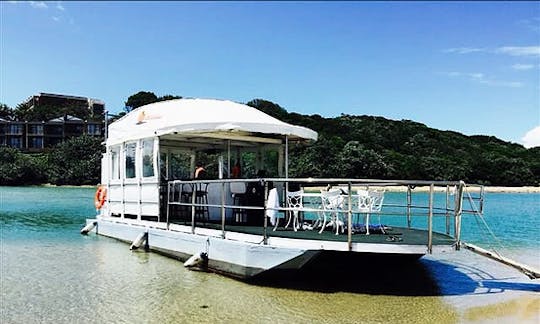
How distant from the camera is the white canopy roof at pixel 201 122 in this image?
10.6m

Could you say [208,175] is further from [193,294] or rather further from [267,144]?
[193,294]

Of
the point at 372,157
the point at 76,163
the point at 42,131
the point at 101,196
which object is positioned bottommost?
the point at 101,196

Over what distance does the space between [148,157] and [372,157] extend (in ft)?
158

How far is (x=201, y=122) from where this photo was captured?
425 inches

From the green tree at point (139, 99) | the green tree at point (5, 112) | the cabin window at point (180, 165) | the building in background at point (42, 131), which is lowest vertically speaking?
the cabin window at point (180, 165)

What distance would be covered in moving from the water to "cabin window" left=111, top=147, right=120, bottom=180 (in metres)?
3.20

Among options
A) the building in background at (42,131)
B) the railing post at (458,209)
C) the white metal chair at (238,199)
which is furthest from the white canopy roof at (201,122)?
the building in background at (42,131)

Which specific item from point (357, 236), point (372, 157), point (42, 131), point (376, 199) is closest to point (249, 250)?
point (357, 236)

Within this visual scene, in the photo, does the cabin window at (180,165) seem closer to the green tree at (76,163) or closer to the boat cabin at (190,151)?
the boat cabin at (190,151)

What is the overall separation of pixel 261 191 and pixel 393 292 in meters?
4.07

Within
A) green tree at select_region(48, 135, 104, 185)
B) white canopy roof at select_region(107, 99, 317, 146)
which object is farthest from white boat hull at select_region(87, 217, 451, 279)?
green tree at select_region(48, 135, 104, 185)

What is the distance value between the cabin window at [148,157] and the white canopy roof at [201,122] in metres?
0.24

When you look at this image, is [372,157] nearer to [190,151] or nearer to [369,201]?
[190,151]

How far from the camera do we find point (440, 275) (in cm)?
1046
